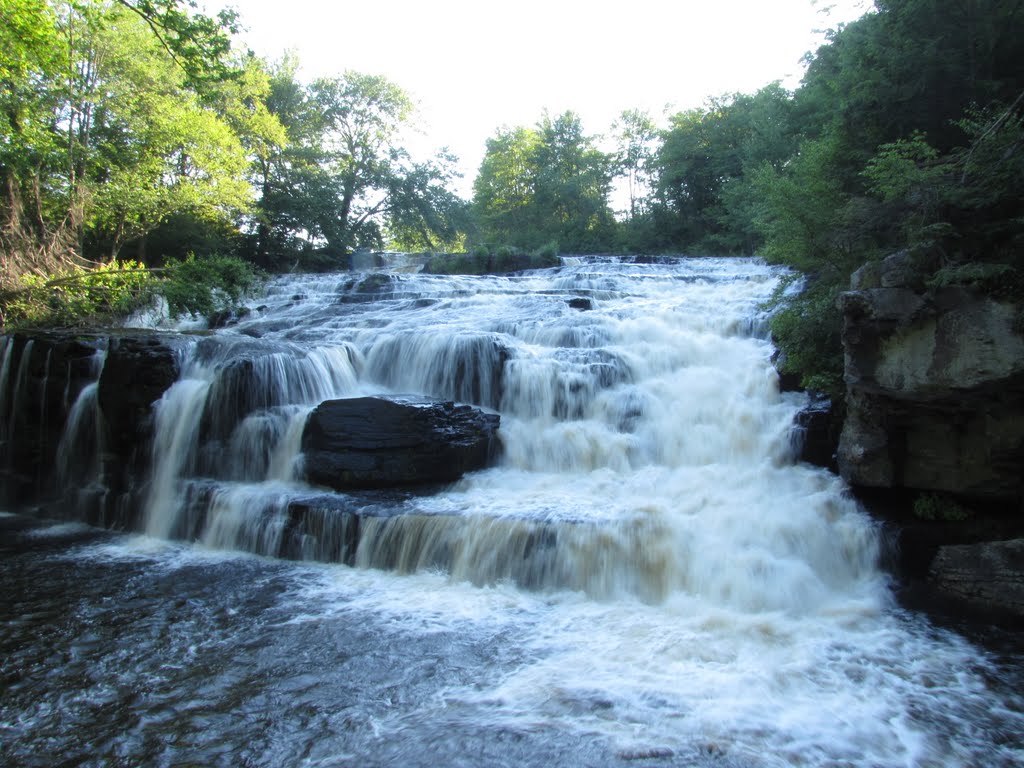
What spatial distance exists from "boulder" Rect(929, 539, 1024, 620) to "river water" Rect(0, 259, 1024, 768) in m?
0.61

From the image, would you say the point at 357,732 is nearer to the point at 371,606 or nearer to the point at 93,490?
the point at 371,606

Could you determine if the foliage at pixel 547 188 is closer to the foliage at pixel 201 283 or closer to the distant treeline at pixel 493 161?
the distant treeline at pixel 493 161

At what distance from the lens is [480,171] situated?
4853cm

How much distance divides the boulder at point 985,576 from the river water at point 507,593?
1.99 ft

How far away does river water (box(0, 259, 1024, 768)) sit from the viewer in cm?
403

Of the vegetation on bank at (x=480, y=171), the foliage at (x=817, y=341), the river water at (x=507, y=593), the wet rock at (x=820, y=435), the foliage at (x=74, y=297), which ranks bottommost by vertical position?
the river water at (x=507, y=593)

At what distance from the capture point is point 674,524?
6.70m

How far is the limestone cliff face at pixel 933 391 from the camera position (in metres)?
5.74

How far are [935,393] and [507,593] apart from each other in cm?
477

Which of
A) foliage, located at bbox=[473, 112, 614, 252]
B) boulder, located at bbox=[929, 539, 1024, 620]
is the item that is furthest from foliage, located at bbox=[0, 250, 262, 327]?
foliage, located at bbox=[473, 112, 614, 252]

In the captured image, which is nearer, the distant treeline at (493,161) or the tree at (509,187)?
the distant treeline at (493,161)

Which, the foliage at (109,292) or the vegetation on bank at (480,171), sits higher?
the vegetation on bank at (480,171)

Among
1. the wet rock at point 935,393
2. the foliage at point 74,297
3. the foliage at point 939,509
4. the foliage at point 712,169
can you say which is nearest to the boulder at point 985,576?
the foliage at point 939,509

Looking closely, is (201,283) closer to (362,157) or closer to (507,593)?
(507,593)
